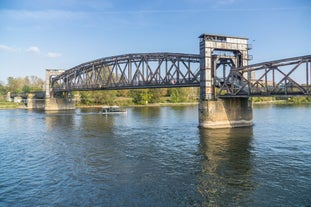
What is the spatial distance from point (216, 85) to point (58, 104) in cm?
10141

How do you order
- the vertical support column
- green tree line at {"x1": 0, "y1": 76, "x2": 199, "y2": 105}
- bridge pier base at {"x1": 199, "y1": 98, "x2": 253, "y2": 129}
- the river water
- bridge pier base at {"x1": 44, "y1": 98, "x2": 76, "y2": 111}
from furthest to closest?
1. green tree line at {"x1": 0, "y1": 76, "x2": 199, "y2": 105}
2. bridge pier base at {"x1": 44, "y1": 98, "x2": 76, "y2": 111}
3. the vertical support column
4. bridge pier base at {"x1": 199, "y1": 98, "x2": 253, "y2": 129}
5. the river water

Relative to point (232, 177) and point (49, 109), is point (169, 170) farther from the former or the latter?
point (49, 109)

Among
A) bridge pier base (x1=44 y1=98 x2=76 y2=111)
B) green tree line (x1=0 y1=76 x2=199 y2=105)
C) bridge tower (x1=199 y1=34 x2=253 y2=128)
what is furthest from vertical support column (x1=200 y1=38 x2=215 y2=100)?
green tree line (x1=0 y1=76 x2=199 y2=105)

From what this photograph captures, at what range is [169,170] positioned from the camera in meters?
29.1

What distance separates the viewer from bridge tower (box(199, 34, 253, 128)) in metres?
58.7

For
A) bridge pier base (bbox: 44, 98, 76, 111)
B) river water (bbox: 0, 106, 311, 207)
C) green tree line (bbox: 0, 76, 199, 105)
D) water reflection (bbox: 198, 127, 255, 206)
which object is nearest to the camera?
river water (bbox: 0, 106, 311, 207)

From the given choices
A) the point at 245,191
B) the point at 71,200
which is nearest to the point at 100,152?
the point at 71,200

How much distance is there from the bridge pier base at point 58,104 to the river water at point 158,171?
94421 mm

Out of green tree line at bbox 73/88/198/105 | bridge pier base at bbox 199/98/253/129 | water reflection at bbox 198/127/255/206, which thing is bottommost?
water reflection at bbox 198/127/255/206

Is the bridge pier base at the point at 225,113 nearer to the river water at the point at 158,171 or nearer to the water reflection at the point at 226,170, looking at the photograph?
the water reflection at the point at 226,170

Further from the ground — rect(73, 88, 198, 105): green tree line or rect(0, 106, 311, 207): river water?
rect(73, 88, 198, 105): green tree line

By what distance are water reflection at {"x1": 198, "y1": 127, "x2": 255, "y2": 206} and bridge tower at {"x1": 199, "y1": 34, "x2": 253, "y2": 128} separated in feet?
33.6

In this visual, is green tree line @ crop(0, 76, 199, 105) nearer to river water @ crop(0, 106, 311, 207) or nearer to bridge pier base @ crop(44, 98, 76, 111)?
bridge pier base @ crop(44, 98, 76, 111)

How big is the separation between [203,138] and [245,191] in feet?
81.0
